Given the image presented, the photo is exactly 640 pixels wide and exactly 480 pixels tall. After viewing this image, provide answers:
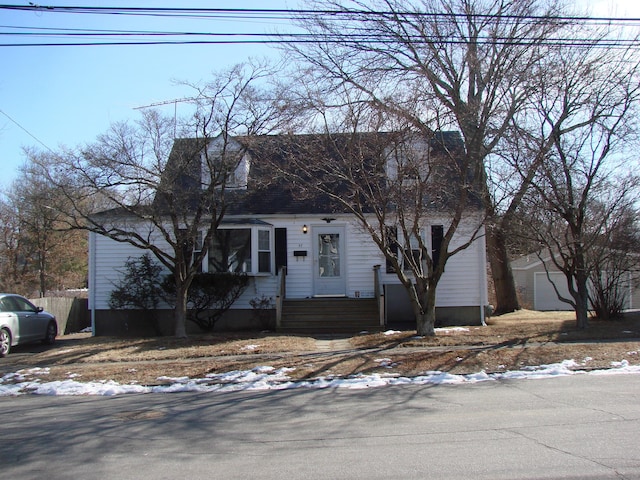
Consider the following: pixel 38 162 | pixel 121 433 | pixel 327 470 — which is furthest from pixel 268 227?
pixel 327 470

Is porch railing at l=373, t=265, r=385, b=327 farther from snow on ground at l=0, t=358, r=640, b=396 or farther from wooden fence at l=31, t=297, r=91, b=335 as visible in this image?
wooden fence at l=31, t=297, r=91, b=335

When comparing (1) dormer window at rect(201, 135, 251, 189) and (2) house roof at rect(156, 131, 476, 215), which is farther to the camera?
(1) dormer window at rect(201, 135, 251, 189)

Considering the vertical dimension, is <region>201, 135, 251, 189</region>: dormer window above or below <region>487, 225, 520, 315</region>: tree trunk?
above

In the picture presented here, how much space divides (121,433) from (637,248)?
14881 millimetres

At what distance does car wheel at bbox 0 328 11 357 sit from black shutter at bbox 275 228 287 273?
7899mm

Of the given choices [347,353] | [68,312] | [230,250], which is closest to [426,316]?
[347,353]

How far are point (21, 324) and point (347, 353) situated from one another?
8765 mm

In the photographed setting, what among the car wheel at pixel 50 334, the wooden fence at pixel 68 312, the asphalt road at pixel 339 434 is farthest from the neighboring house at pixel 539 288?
the asphalt road at pixel 339 434

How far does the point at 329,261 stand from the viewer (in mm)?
18891

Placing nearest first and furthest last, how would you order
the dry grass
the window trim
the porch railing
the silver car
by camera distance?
the dry grass, the silver car, the porch railing, the window trim

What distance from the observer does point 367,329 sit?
1645 centimetres

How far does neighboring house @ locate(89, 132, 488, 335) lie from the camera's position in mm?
18078

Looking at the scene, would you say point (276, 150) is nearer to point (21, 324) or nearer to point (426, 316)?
point (426, 316)

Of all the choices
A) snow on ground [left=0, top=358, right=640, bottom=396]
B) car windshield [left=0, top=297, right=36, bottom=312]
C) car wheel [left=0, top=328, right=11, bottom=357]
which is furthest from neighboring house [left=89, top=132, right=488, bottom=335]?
snow on ground [left=0, top=358, right=640, bottom=396]
